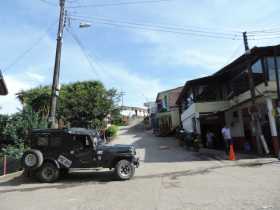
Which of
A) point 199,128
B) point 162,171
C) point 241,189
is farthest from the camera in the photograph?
point 199,128

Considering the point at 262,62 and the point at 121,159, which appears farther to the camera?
the point at 262,62

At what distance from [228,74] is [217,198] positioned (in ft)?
52.4

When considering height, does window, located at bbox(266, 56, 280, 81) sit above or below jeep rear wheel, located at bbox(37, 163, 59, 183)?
above

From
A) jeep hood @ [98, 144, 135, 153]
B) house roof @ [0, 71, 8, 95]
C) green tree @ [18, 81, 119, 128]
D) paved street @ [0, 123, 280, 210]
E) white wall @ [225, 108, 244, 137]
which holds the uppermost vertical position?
green tree @ [18, 81, 119, 128]

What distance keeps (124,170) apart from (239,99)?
11112 mm

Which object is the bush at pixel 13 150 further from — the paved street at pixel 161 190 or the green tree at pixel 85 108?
the green tree at pixel 85 108

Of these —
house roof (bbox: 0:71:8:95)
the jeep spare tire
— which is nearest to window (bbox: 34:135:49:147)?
the jeep spare tire

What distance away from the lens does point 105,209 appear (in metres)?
6.99

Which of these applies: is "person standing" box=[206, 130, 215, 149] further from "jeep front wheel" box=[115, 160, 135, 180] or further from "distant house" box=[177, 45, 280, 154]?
"jeep front wheel" box=[115, 160, 135, 180]

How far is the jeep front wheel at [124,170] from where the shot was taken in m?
11.1

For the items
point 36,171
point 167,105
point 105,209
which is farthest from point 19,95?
point 105,209

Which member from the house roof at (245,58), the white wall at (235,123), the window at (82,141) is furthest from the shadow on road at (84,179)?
the white wall at (235,123)

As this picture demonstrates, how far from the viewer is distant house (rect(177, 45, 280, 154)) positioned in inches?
605

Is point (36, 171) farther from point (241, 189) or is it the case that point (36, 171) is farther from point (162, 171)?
point (241, 189)
